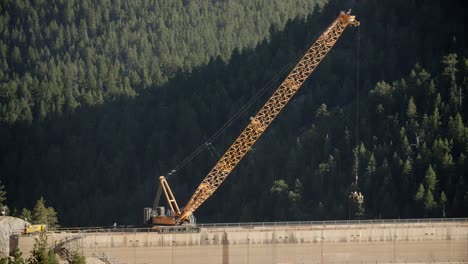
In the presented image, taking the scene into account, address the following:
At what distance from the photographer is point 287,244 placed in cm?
14488

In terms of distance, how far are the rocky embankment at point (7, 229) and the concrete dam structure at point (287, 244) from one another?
4275mm

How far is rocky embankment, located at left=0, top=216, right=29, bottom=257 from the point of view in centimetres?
13200

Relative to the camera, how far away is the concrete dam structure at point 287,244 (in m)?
139

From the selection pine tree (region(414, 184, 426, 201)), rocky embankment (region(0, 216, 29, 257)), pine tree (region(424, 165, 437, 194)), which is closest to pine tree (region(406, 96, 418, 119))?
pine tree (region(424, 165, 437, 194))

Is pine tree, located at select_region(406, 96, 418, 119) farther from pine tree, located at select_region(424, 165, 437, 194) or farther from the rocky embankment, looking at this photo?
the rocky embankment

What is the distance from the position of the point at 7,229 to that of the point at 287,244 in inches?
1200

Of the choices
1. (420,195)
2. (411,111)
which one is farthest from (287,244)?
(411,111)

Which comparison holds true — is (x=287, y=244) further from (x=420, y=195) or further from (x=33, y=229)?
(x=420, y=195)

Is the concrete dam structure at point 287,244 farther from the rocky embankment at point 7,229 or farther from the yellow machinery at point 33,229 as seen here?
the rocky embankment at point 7,229

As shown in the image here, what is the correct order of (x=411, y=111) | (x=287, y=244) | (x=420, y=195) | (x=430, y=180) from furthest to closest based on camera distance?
(x=411, y=111), (x=430, y=180), (x=420, y=195), (x=287, y=244)

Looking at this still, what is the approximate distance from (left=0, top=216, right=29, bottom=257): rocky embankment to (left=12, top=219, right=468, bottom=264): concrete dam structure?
4.27 m

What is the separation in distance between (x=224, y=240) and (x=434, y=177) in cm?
4806

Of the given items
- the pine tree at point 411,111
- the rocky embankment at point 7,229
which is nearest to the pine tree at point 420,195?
the pine tree at point 411,111

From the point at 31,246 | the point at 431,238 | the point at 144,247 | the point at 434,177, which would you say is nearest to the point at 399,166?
the point at 434,177
